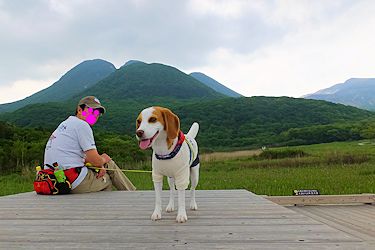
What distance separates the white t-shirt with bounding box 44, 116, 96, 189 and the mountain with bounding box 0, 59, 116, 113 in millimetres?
98810

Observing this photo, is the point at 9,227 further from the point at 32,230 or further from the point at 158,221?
the point at 158,221

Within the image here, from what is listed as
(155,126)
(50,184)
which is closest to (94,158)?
(50,184)

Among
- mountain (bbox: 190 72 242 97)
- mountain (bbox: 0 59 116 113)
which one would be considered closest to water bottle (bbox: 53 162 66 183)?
mountain (bbox: 0 59 116 113)

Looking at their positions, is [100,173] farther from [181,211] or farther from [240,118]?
[240,118]

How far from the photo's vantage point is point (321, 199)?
5.42 meters

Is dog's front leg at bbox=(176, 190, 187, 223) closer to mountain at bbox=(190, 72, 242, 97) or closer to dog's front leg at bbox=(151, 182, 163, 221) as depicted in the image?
dog's front leg at bbox=(151, 182, 163, 221)

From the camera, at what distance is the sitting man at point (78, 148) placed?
167 inches

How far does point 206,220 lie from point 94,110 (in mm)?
2403

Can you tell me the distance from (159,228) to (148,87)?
9122cm

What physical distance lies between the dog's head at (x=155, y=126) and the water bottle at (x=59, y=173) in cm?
206

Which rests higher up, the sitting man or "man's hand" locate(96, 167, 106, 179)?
the sitting man

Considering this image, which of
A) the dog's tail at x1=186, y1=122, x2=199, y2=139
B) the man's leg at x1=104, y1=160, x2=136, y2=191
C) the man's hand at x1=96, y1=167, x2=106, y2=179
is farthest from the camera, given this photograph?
the man's leg at x1=104, y1=160, x2=136, y2=191

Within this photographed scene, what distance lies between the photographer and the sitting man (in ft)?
13.9

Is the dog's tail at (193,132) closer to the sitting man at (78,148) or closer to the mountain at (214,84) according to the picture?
the sitting man at (78,148)
